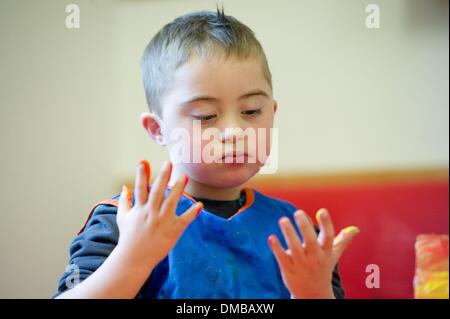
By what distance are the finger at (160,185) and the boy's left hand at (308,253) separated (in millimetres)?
149

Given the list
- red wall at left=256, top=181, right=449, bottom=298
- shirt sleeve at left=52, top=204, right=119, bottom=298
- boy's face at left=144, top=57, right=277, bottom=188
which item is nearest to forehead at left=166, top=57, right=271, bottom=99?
boy's face at left=144, top=57, right=277, bottom=188

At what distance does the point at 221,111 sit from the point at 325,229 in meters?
0.24

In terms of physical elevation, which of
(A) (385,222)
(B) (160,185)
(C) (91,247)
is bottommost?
(A) (385,222)

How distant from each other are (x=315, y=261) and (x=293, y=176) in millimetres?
493

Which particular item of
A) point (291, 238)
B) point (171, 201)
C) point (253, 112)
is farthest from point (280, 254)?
point (253, 112)

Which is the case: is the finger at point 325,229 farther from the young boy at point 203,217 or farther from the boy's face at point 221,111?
the boy's face at point 221,111

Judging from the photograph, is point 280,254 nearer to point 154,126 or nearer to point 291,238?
point 291,238

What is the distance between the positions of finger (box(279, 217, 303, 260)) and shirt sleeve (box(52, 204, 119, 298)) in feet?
0.89

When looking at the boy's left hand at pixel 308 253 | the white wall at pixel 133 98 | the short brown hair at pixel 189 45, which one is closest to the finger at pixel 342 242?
the boy's left hand at pixel 308 253

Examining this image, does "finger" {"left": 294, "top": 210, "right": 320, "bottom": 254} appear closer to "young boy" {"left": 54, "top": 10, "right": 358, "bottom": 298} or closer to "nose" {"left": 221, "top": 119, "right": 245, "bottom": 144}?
"young boy" {"left": 54, "top": 10, "right": 358, "bottom": 298}

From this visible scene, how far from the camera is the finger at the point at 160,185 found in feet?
1.88

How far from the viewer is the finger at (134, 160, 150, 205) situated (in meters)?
0.58

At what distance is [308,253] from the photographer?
597 mm

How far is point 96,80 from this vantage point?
0.91m
